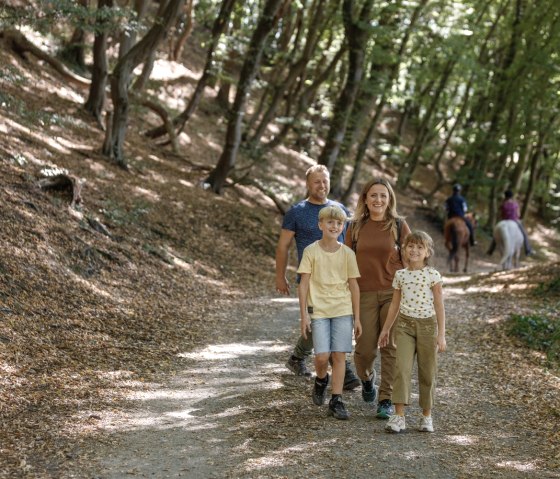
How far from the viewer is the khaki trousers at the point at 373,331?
7.24m

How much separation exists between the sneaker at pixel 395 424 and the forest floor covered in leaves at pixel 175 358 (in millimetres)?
132

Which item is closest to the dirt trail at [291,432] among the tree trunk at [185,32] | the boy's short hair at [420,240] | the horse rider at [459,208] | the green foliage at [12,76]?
the boy's short hair at [420,240]

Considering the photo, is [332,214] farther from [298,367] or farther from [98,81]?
[98,81]

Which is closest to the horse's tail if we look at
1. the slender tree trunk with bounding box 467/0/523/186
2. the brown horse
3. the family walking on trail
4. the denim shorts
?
the brown horse

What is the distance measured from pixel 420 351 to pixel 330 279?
99 cm

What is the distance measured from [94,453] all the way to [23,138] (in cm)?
1120

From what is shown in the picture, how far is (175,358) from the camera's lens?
888 centimetres

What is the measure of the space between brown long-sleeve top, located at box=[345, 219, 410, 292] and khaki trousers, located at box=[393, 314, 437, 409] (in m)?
0.56

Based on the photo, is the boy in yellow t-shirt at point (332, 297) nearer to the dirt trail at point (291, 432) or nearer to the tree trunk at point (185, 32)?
the dirt trail at point (291, 432)

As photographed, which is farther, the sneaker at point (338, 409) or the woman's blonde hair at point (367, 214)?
the woman's blonde hair at point (367, 214)

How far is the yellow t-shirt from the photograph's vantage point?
22.9ft

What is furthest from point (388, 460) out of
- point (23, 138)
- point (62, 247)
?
point (23, 138)

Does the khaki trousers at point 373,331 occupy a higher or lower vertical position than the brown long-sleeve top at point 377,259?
lower

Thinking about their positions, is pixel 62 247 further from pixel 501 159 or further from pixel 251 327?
pixel 501 159
